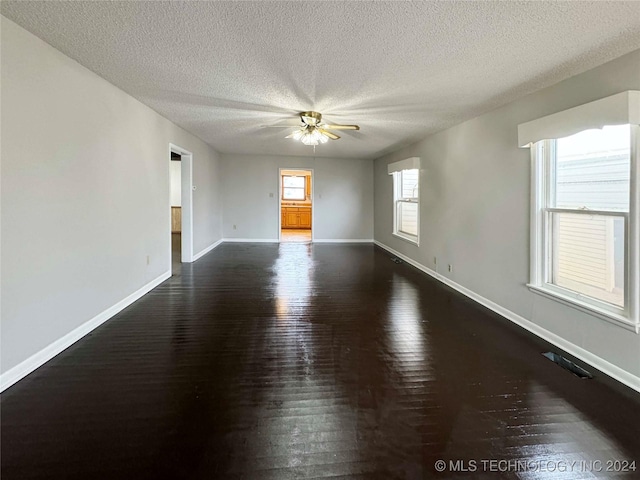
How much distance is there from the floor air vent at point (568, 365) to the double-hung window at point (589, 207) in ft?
1.29

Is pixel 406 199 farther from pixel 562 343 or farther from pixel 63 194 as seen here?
pixel 63 194

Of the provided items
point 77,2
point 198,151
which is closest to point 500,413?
point 77,2

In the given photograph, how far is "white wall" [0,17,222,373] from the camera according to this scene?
2.00 meters

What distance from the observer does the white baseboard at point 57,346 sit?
200cm

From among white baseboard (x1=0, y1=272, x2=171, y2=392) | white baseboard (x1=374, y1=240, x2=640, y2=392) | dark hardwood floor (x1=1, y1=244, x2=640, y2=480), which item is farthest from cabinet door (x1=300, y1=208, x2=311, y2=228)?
dark hardwood floor (x1=1, y1=244, x2=640, y2=480)

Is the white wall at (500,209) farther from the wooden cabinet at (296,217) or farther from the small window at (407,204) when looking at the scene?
the wooden cabinet at (296,217)

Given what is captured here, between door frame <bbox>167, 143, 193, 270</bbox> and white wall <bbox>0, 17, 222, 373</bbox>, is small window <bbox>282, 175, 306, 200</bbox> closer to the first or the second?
door frame <bbox>167, 143, 193, 270</bbox>

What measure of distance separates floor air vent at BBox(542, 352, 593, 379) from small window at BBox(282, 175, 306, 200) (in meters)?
10.3

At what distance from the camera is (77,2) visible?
1797 mm

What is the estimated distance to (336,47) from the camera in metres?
2.26

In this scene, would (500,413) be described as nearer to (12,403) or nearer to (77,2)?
(12,403)

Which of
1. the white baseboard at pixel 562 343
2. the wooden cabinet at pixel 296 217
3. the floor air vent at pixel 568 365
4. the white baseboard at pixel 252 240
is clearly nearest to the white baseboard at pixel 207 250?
the white baseboard at pixel 252 240

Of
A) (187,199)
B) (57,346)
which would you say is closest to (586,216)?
(57,346)

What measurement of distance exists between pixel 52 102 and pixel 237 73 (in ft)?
4.26
